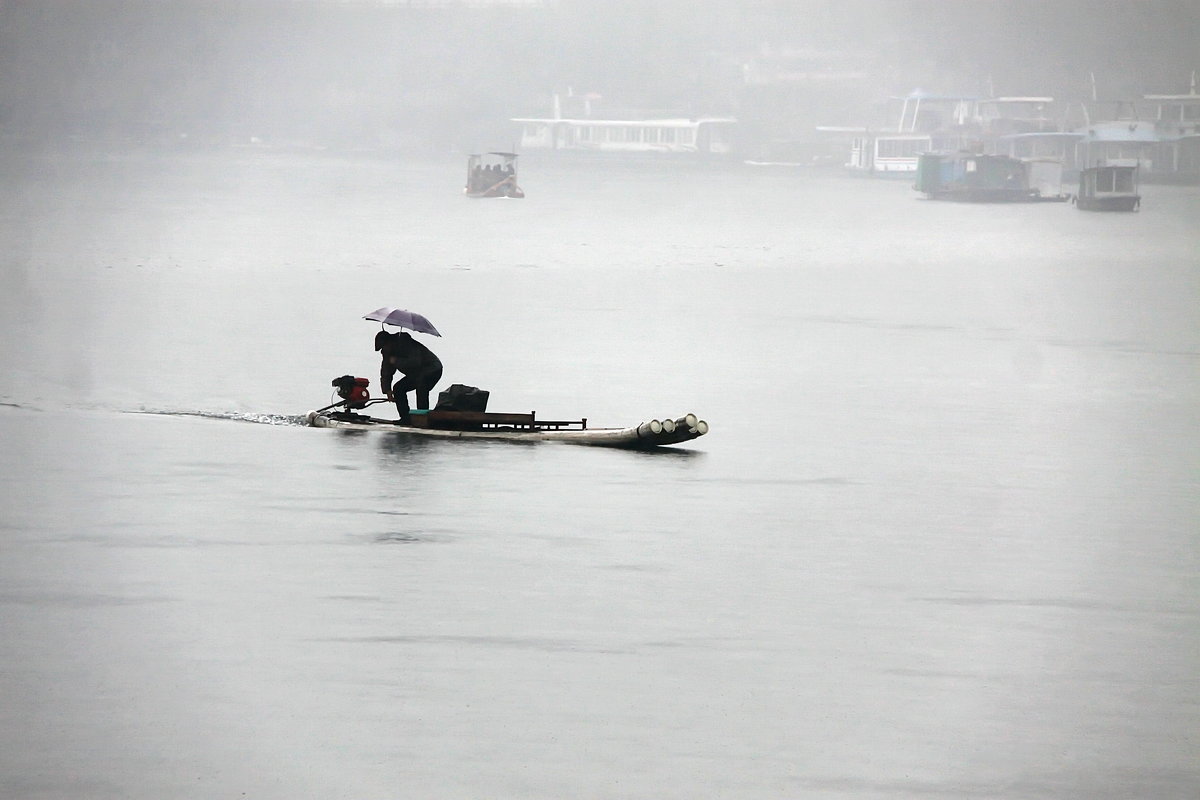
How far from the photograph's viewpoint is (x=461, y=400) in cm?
1830

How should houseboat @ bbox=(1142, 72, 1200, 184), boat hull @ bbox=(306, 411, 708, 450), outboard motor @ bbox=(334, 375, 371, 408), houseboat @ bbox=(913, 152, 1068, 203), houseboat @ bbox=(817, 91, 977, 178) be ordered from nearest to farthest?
1. boat hull @ bbox=(306, 411, 708, 450)
2. outboard motor @ bbox=(334, 375, 371, 408)
3. houseboat @ bbox=(913, 152, 1068, 203)
4. houseboat @ bbox=(1142, 72, 1200, 184)
5. houseboat @ bbox=(817, 91, 977, 178)

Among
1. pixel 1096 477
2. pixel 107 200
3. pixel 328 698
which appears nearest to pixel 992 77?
pixel 107 200

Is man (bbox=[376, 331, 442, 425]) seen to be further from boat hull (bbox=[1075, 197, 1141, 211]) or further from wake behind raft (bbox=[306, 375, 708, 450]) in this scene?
boat hull (bbox=[1075, 197, 1141, 211])

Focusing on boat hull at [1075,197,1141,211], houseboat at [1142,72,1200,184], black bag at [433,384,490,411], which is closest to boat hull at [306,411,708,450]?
black bag at [433,384,490,411]

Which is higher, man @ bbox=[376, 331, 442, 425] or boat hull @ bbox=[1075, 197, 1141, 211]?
boat hull @ bbox=[1075, 197, 1141, 211]

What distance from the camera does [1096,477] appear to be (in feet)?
64.3

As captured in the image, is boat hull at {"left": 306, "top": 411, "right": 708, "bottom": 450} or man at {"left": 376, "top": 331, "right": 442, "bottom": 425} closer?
man at {"left": 376, "top": 331, "right": 442, "bottom": 425}

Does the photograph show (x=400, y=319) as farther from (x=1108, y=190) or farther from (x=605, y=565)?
(x=1108, y=190)

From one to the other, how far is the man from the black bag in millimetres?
190

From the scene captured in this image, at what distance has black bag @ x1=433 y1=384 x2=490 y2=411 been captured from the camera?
18281 mm

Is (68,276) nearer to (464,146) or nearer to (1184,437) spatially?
(1184,437)

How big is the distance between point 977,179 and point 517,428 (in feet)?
265

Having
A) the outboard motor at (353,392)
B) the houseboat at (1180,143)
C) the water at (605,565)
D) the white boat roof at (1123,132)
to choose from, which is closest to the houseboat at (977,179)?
the white boat roof at (1123,132)

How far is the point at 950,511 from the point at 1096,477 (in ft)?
10.3
